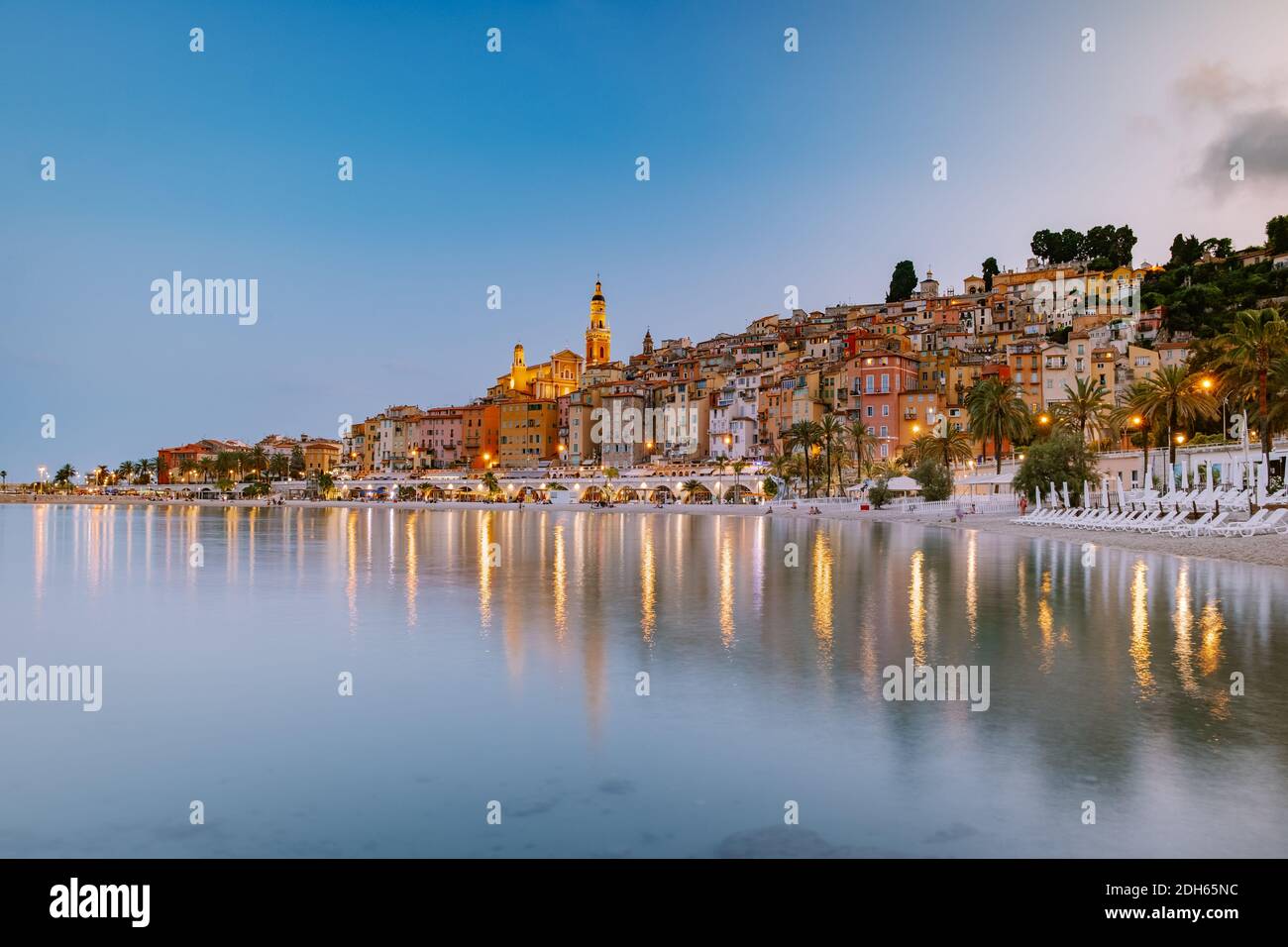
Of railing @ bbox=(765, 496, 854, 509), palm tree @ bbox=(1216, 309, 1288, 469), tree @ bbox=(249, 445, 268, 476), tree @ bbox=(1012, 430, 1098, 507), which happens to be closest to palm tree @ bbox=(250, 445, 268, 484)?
tree @ bbox=(249, 445, 268, 476)

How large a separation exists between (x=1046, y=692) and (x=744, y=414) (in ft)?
329

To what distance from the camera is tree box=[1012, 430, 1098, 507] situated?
1873 inches

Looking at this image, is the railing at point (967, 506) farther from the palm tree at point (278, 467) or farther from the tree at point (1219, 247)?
the palm tree at point (278, 467)

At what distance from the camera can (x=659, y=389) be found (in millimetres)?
124688

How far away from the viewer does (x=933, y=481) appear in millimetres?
61844

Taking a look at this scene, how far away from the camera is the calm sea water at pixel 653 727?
588 centimetres

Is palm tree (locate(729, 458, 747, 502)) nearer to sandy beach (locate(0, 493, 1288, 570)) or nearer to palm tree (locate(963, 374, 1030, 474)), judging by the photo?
sandy beach (locate(0, 493, 1288, 570))

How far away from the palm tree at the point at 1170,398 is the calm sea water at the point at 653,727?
2931 cm

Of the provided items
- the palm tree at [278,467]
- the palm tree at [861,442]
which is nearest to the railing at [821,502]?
the palm tree at [861,442]

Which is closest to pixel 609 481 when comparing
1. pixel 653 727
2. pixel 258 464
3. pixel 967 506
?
pixel 967 506

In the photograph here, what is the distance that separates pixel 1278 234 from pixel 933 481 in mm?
78181

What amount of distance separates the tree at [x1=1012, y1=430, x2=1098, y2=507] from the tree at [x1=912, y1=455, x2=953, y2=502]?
12.0m

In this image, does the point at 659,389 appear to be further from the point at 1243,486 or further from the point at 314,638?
the point at 314,638
